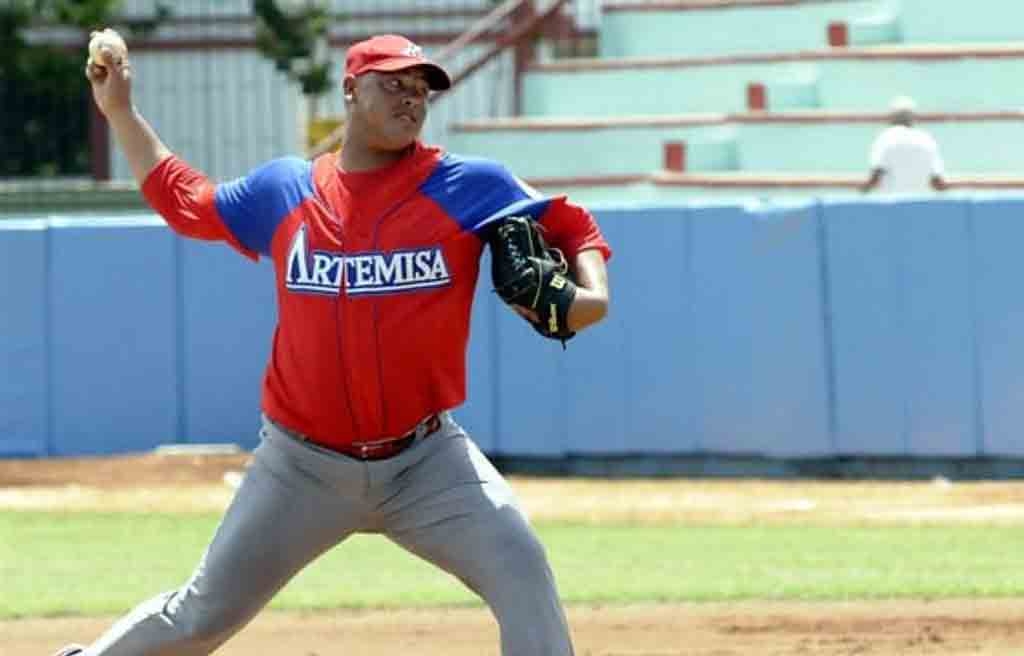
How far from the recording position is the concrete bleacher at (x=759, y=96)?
19281 millimetres

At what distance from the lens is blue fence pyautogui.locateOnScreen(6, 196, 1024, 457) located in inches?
585

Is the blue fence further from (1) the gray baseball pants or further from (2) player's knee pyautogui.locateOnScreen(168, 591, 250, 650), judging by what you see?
(2) player's knee pyautogui.locateOnScreen(168, 591, 250, 650)

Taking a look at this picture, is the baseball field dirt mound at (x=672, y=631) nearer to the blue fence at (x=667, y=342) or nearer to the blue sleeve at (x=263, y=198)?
the blue sleeve at (x=263, y=198)

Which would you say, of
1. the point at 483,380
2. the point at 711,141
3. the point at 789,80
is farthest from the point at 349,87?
the point at 789,80

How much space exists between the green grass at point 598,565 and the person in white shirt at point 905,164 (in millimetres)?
4464

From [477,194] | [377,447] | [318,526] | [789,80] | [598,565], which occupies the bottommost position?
[598,565]

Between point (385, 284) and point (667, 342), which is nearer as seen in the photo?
point (385, 284)

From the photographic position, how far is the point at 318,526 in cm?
620

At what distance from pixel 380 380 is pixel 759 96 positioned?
576 inches

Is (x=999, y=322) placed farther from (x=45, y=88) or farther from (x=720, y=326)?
(x=45, y=88)

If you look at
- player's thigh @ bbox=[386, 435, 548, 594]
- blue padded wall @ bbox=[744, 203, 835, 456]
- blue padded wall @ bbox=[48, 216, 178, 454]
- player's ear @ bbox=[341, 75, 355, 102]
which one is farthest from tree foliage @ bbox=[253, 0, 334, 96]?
player's thigh @ bbox=[386, 435, 548, 594]

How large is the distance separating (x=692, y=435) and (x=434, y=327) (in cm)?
936

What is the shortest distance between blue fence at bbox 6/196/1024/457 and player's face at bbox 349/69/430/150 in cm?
907

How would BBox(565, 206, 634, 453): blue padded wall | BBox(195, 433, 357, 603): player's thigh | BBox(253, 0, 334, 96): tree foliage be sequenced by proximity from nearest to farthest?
A: BBox(195, 433, 357, 603): player's thigh
BBox(565, 206, 634, 453): blue padded wall
BBox(253, 0, 334, 96): tree foliage
